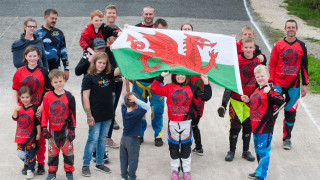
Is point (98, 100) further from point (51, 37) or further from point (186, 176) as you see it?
point (51, 37)

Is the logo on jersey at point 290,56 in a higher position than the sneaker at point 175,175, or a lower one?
higher

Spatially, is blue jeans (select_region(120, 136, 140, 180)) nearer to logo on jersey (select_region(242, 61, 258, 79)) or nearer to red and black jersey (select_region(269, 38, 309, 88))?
logo on jersey (select_region(242, 61, 258, 79))

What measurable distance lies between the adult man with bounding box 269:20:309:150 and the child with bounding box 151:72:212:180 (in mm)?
1956

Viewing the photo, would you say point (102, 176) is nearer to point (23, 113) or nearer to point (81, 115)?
point (23, 113)

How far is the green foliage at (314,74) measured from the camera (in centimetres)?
1138

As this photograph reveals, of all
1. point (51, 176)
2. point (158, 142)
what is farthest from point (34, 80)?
point (158, 142)

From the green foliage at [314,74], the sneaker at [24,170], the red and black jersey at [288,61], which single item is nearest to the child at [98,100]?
the sneaker at [24,170]

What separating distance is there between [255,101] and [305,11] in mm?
14235

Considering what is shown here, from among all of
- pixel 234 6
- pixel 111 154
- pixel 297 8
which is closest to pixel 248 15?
pixel 234 6

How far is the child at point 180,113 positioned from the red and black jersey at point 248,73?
946 mm

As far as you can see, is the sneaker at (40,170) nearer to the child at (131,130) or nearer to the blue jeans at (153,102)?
the child at (131,130)

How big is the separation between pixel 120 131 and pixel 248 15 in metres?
11.5

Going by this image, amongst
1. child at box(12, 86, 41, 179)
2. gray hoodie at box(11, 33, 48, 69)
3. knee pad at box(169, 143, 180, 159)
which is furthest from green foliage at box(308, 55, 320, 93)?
child at box(12, 86, 41, 179)

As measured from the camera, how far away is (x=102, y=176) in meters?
7.06
